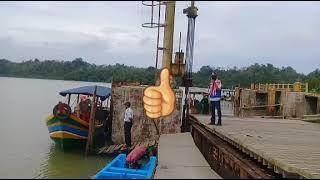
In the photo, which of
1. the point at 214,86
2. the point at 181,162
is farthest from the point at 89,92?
the point at 181,162

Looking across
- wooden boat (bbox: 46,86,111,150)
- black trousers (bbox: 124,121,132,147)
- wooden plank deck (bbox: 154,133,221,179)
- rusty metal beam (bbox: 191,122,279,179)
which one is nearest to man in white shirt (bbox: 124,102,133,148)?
black trousers (bbox: 124,121,132,147)

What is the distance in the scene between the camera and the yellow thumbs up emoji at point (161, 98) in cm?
454

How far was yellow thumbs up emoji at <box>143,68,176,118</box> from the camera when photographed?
4543 millimetres

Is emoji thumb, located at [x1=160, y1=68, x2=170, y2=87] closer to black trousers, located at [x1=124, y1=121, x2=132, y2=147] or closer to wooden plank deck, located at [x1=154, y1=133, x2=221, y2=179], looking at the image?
wooden plank deck, located at [x1=154, y1=133, x2=221, y2=179]

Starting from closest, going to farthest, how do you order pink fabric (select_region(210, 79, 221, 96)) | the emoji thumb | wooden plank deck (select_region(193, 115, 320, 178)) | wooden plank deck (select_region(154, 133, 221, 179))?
the emoji thumb < wooden plank deck (select_region(154, 133, 221, 179)) < wooden plank deck (select_region(193, 115, 320, 178)) < pink fabric (select_region(210, 79, 221, 96))

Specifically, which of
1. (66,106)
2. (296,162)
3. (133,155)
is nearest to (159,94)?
(296,162)

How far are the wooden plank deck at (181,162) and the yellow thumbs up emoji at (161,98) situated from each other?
6.32ft

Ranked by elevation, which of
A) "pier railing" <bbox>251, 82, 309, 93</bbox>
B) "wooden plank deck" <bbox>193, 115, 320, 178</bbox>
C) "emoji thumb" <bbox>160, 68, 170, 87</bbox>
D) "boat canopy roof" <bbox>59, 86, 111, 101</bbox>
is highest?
"pier railing" <bbox>251, 82, 309, 93</bbox>

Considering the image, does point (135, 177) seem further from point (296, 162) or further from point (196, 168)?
point (296, 162)

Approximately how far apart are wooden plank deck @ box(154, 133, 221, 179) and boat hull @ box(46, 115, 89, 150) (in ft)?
17.5

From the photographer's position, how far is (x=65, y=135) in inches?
631

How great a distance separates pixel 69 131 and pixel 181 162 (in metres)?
8.54

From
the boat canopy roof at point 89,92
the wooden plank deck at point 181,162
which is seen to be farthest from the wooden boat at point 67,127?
the wooden plank deck at point 181,162

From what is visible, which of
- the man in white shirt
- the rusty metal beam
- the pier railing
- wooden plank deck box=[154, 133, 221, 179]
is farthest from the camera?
the pier railing
